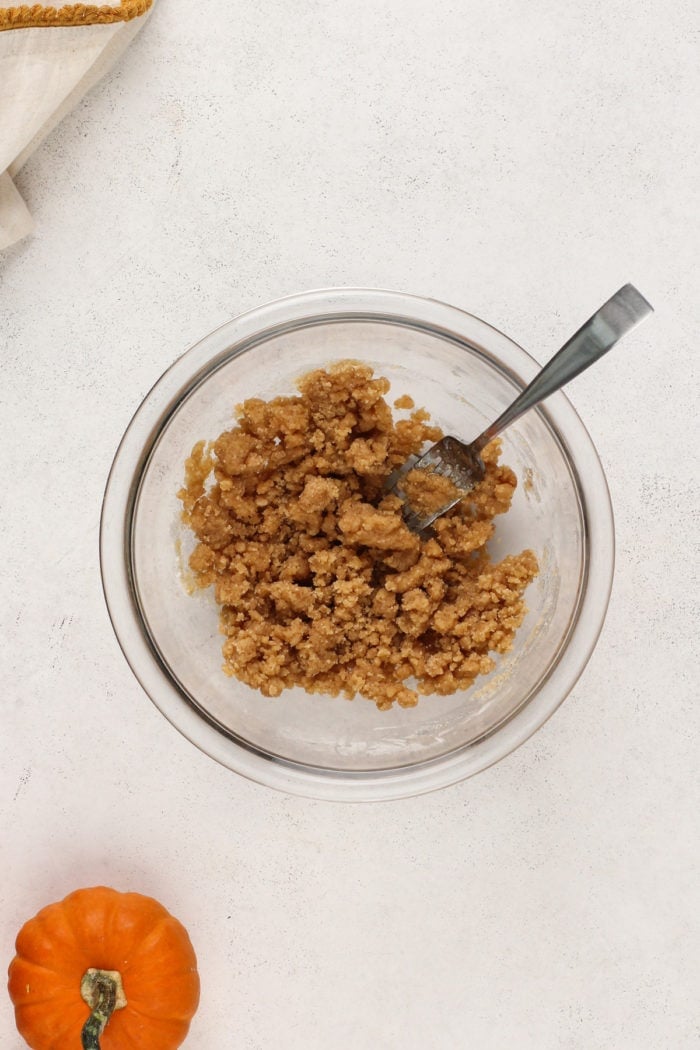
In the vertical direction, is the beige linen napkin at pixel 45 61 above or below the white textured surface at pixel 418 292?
above

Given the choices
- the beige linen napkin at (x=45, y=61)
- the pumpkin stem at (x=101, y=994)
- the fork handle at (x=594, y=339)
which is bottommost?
the pumpkin stem at (x=101, y=994)

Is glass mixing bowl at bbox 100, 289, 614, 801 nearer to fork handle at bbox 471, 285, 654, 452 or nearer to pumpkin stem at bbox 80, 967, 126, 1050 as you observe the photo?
fork handle at bbox 471, 285, 654, 452

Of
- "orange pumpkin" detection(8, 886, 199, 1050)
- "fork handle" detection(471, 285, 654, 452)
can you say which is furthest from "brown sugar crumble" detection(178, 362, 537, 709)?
"orange pumpkin" detection(8, 886, 199, 1050)

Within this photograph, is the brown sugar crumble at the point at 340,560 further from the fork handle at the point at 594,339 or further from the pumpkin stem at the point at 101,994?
the pumpkin stem at the point at 101,994

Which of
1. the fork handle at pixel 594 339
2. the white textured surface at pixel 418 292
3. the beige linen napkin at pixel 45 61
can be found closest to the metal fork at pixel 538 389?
the fork handle at pixel 594 339

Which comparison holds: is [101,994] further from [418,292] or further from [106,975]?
[418,292]

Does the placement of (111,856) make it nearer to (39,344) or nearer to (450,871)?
(450,871)

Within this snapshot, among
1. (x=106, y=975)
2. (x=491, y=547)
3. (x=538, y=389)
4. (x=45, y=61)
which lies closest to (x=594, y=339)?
(x=538, y=389)
